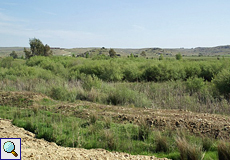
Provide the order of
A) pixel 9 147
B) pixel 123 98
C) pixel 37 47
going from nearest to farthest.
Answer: pixel 9 147
pixel 123 98
pixel 37 47

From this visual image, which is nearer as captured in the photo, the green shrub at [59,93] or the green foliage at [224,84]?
the green shrub at [59,93]

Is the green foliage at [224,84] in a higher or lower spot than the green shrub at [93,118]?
higher

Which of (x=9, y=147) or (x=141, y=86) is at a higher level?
(x=9, y=147)

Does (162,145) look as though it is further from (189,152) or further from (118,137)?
(118,137)

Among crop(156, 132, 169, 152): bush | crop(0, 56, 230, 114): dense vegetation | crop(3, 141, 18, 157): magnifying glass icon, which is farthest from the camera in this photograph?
crop(0, 56, 230, 114): dense vegetation

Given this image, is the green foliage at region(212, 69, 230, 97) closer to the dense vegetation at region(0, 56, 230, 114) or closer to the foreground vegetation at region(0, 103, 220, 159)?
the dense vegetation at region(0, 56, 230, 114)

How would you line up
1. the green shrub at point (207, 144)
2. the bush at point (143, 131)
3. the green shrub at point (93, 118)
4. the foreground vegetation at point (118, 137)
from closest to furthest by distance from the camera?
the foreground vegetation at point (118, 137) < the green shrub at point (207, 144) < the bush at point (143, 131) < the green shrub at point (93, 118)

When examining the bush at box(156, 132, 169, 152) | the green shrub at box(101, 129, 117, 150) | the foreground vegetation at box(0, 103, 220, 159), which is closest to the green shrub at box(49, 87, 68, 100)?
the foreground vegetation at box(0, 103, 220, 159)

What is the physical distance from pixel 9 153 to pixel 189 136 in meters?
5.30

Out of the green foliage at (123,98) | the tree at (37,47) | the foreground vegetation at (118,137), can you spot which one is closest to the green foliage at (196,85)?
the green foliage at (123,98)

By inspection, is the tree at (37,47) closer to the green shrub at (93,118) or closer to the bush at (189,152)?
the green shrub at (93,118)

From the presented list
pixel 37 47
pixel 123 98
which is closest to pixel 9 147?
pixel 123 98

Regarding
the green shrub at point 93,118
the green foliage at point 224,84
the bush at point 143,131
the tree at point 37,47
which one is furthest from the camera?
the tree at point 37,47

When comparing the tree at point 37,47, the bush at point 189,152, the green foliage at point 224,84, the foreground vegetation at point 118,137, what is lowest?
the foreground vegetation at point 118,137
